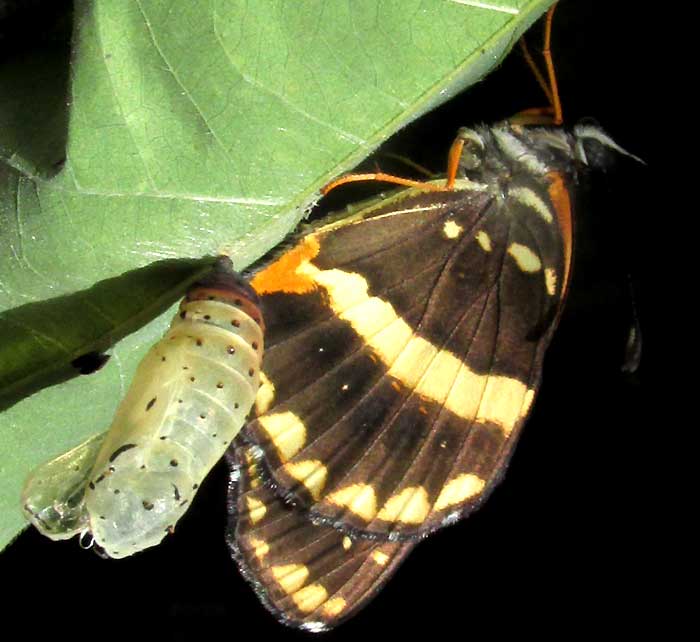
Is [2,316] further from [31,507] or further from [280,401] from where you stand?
[280,401]

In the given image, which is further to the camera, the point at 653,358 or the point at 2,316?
the point at 653,358

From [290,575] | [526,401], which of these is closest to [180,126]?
[526,401]

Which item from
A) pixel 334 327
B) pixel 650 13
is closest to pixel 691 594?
pixel 334 327

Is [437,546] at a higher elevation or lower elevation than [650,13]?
lower

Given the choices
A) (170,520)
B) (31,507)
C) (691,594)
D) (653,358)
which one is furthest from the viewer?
(691,594)

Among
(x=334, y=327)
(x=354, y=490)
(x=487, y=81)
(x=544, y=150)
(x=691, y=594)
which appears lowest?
(x=691, y=594)

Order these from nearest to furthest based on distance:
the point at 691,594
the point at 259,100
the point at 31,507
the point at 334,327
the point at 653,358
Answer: the point at 259,100 < the point at 31,507 < the point at 334,327 < the point at 653,358 < the point at 691,594

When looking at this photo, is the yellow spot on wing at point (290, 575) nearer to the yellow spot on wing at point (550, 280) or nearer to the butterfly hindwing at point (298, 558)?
the butterfly hindwing at point (298, 558)

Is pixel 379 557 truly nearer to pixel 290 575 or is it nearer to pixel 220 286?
pixel 290 575
